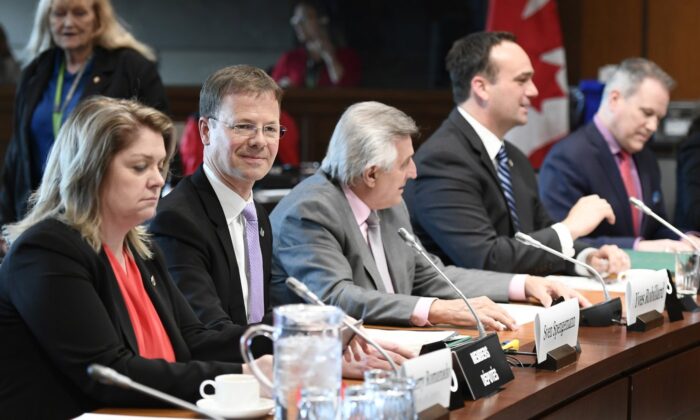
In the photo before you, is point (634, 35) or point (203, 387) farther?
point (634, 35)

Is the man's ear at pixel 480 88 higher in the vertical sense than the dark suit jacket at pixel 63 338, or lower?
higher

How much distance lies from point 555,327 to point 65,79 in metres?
2.33

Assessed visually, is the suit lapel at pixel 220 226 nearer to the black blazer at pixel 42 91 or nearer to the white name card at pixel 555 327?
the white name card at pixel 555 327

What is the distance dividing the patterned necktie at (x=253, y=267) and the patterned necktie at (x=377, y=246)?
419 mm

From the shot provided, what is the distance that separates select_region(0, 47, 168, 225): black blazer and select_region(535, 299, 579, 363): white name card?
6.41 ft

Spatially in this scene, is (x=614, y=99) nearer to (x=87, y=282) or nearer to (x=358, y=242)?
(x=358, y=242)

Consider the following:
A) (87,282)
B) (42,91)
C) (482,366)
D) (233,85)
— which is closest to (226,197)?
(233,85)

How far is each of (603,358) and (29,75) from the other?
8.19 feet

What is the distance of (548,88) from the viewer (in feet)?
22.4

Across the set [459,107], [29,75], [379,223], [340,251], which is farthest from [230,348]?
[29,75]

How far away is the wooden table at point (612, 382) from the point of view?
7.55 feet

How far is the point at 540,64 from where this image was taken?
6883 millimetres

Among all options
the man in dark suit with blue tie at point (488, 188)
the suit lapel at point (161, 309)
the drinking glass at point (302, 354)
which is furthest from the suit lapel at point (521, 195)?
the drinking glass at point (302, 354)

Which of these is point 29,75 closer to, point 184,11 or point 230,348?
point 230,348
